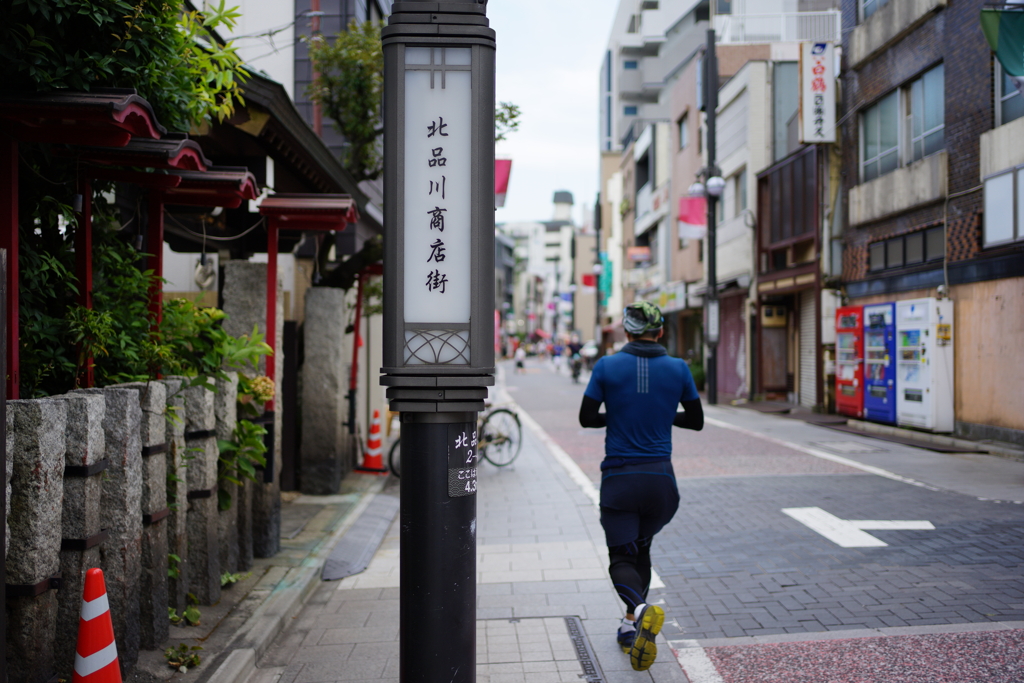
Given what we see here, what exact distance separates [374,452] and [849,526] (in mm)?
6549

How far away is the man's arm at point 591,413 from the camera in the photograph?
4.72 metres

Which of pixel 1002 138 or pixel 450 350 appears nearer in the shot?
pixel 450 350

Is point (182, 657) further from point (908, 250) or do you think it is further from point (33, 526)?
point (908, 250)

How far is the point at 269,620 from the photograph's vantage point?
203 inches

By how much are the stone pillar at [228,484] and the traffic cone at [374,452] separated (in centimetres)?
561

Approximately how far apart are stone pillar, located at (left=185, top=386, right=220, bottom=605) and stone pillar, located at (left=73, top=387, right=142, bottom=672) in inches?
39.4

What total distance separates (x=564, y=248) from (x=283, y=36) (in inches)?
4589

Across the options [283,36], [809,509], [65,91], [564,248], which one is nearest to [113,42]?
[65,91]

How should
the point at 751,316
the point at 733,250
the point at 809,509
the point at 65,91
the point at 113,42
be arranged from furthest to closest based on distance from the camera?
the point at 733,250, the point at 751,316, the point at 809,509, the point at 113,42, the point at 65,91

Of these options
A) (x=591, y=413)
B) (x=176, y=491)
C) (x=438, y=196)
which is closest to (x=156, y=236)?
(x=176, y=491)

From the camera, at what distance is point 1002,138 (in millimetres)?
13375

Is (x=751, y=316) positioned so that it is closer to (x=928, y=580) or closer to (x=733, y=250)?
(x=733, y=250)

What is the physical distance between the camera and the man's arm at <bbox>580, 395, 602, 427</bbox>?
15.5ft

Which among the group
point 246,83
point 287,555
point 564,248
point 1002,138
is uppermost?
point 564,248
